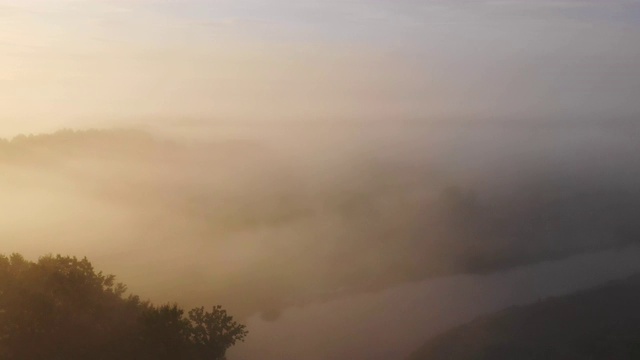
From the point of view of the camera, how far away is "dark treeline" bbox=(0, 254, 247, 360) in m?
24.1

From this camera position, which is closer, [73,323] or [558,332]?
[73,323]

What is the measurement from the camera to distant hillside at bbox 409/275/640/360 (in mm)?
60938

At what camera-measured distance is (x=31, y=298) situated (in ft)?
79.5

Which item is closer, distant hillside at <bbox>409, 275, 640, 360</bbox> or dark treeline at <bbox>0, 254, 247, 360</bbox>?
dark treeline at <bbox>0, 254, 247, 360</bbox>

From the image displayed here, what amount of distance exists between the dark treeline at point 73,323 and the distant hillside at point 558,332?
3646 cm

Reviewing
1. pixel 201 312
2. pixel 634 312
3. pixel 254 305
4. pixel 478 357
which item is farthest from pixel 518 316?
pixel 201 312

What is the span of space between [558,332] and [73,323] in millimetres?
56274

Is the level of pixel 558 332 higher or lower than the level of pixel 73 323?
higher

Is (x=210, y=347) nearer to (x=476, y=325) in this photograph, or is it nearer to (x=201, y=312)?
(x=201, y=312)

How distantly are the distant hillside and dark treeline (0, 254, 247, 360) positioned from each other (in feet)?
120

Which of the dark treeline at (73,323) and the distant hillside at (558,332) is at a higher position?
the distant hillside at (558,332)

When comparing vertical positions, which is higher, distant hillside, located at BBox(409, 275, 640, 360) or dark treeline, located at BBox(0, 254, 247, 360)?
distant hillside, located at BBox(409, 275, 640, 360)

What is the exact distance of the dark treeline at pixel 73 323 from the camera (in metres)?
24.1

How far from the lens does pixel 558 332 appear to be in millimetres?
70875
